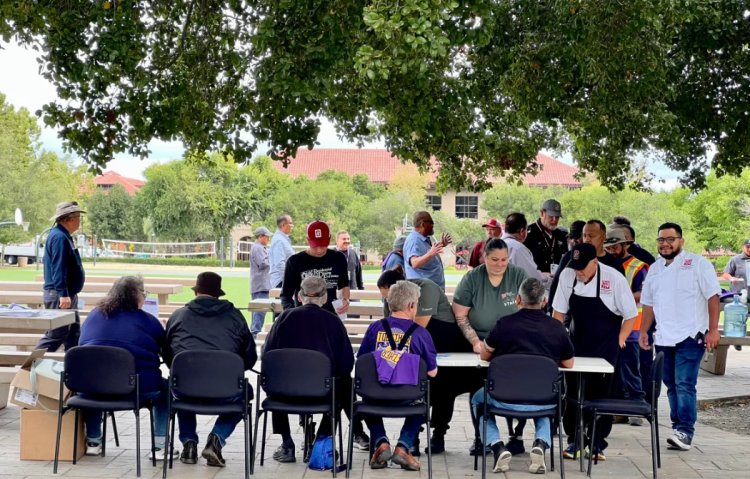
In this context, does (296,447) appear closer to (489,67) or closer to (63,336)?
(63,336)

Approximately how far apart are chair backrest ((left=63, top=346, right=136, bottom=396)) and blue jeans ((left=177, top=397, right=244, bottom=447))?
1.72 ft

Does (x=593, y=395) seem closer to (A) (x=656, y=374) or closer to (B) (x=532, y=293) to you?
(A) (x=656, y=374)

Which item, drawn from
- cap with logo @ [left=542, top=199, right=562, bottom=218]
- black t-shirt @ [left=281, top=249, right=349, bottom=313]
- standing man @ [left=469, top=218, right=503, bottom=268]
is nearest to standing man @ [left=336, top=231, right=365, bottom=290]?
standing man @ [left=469, top=218, right=503, bottom=268]

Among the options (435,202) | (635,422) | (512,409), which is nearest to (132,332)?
(512,409)

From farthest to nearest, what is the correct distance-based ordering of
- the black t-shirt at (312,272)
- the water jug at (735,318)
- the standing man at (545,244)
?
the water jug at (735,318) < the standing man at (545,244) < the black t-shirt at (312,272)

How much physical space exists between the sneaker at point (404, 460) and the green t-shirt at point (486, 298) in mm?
1164

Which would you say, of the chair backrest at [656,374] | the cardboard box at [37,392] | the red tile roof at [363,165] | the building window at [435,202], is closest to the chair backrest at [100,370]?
the cardboard box at [37,392]

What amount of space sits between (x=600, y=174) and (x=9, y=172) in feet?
192

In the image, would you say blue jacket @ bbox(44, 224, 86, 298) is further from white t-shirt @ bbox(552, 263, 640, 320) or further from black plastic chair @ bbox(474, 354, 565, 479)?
white t-shirt @ bbox(552, 263, 640, 320)

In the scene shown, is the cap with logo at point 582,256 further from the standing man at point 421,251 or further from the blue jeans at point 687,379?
the standing man at point 421,251

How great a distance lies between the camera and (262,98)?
34.0ft

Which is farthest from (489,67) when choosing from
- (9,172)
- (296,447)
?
(9,172)

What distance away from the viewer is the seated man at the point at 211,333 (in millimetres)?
7523

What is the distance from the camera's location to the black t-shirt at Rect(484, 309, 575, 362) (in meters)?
7.25
